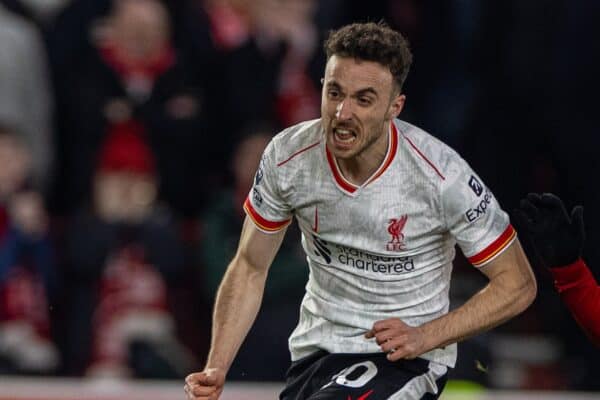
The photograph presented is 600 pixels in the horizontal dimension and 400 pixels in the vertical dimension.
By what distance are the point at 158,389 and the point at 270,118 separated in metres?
1.57

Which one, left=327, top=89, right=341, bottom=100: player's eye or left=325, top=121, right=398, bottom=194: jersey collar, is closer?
left=327, top=89, right=341, bottom=100: player's eye

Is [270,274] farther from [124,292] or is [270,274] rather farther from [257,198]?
[257,198]

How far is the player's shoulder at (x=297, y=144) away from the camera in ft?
16.8

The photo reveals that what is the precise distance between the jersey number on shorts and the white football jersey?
2.4 inches

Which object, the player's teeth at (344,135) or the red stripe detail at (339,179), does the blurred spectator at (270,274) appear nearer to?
the red stripe detail at (339,179)

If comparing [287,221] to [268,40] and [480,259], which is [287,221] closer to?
[480,259]

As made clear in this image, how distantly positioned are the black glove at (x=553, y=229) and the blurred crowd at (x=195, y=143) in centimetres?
261

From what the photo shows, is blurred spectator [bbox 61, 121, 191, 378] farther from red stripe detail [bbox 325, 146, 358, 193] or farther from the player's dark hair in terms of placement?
the player's dark hair

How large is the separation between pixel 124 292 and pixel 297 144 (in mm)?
2992

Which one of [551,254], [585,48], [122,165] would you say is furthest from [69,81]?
[551,254]

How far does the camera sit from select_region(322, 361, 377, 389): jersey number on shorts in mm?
4980

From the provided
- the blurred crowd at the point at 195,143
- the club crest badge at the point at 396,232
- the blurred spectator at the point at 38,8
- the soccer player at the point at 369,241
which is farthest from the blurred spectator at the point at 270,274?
the club crest badge at the point at 396,232

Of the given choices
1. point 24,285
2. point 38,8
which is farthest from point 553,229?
point 38,8

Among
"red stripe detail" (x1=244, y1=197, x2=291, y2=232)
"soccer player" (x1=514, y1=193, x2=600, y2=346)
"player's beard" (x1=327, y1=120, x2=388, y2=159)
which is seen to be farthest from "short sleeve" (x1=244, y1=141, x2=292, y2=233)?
"soccer player" (x1=514, y1=193, x2=600, y2=346)
